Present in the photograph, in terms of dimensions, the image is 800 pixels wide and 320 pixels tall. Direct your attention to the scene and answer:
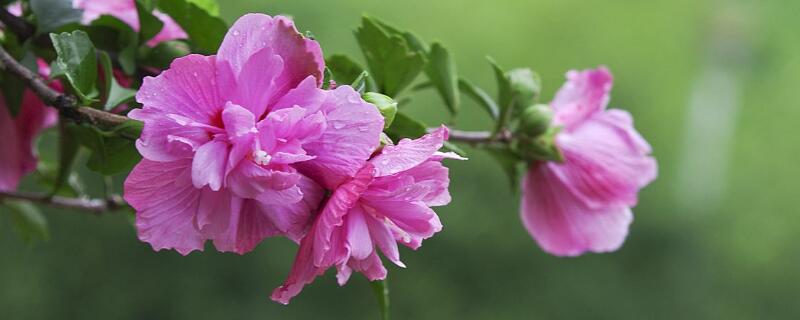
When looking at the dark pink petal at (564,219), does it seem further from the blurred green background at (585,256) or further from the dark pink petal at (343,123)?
the blurred green background at (585,256)

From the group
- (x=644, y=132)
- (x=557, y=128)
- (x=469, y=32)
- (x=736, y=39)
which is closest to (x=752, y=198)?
(x=644, y=132)

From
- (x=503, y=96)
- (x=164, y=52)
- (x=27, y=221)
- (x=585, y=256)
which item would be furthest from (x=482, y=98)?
(x=585, y=256)

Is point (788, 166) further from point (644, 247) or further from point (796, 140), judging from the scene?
point (644, 247)

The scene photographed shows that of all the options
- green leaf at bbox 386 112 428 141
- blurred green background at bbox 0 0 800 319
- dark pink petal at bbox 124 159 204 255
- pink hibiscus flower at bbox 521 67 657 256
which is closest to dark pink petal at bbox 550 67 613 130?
pink hibiscus flower at bbox 521 67 657 256

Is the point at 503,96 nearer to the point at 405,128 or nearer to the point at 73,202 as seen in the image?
the point at 405,128

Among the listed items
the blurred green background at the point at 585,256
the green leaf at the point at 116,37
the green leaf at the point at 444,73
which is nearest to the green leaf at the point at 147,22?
the green leaf at the point at 116,37

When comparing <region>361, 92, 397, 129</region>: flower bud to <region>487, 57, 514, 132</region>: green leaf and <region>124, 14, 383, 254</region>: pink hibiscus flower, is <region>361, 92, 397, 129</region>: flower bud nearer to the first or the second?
<region>124, 14, 383, 254</region>: pink hibiscus flower
